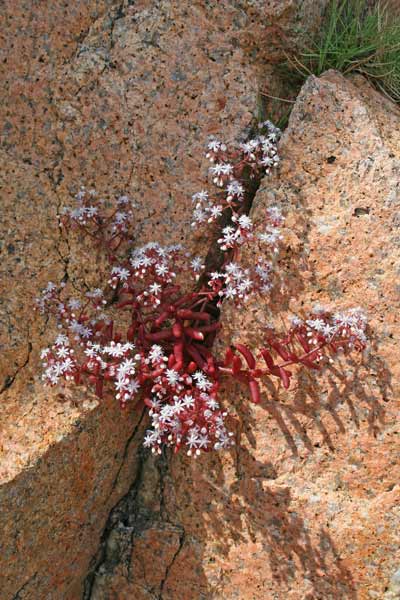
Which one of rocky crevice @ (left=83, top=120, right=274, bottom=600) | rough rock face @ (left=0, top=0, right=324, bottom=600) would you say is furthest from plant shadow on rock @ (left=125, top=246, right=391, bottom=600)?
rough rock face @ (left=0, top=0, right=324, bottom=600)

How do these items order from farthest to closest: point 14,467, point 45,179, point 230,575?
point 45,179 → point 230,575 → point 14,467

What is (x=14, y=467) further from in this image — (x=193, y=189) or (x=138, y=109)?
(x=138, y=109)

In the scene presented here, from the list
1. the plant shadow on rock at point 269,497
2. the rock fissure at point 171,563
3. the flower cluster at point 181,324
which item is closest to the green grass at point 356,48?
the flower cluster at point 181,324

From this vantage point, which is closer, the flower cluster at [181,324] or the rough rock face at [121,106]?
the flower cluster at [181,324]

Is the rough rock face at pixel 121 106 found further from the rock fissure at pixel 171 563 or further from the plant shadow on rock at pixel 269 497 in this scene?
the plant shadow on rock at pixel 269 497

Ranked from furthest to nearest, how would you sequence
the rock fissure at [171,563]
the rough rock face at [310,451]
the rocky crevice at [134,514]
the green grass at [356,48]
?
the green grass at [356,48], the rocky crevice at [134,514], the rock fissure at [171,563], the rough rock face at [310,451]

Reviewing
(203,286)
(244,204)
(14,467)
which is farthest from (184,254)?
→ (14,467)
